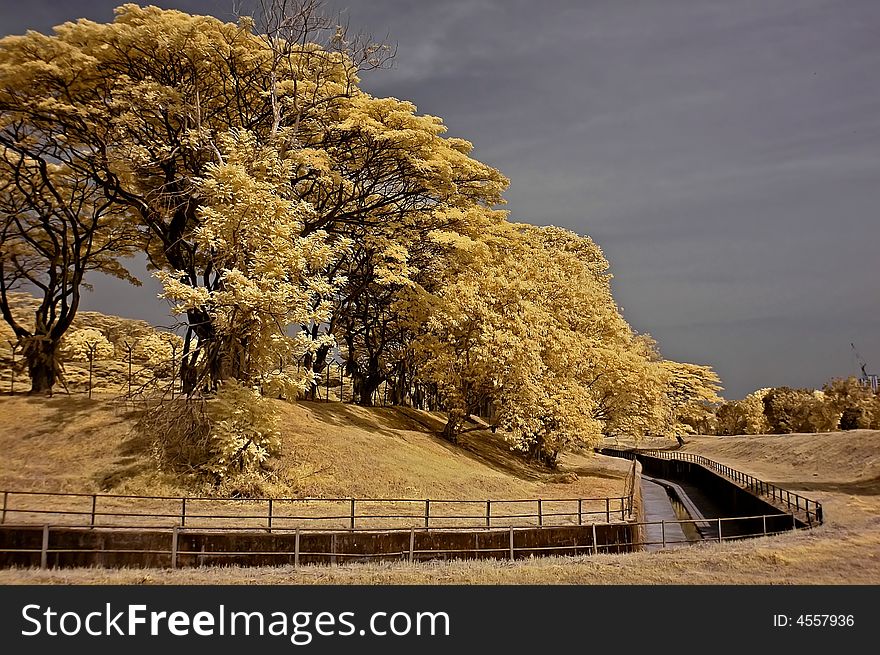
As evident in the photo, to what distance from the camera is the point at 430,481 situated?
27.9m

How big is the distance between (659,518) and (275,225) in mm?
24219

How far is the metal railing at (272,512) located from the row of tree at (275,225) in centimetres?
248

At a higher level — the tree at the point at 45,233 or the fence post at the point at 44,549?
the tree at the point at 45,233

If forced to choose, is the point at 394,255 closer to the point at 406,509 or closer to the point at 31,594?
the point at 406,509

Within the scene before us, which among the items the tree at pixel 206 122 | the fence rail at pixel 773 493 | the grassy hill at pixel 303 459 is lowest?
the fence rail at pixel 773 493

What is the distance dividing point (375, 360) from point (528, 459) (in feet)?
35.4

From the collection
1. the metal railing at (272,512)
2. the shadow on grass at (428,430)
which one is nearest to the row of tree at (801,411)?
the shadow on grass at (428,430)

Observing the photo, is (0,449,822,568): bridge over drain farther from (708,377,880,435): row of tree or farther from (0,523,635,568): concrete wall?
(708,377,880,435): row of tree

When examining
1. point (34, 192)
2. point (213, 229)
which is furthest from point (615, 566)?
point (34, 192)

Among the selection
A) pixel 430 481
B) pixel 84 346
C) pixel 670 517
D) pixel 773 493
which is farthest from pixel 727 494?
pixel 84 346

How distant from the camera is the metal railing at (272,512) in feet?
64.7

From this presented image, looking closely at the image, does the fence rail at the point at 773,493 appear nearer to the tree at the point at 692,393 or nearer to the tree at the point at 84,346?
the tree at the point at 692,393

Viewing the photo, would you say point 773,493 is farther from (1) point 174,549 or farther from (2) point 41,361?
(2) point 41,361

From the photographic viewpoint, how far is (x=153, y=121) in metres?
30.3
